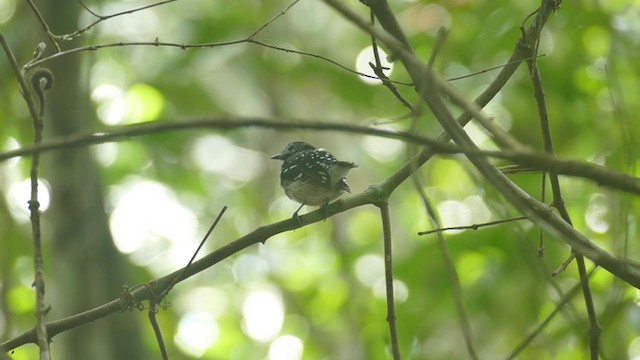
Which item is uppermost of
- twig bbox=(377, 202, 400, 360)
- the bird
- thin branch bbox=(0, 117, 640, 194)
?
the bird

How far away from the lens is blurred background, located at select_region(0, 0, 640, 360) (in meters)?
3.54

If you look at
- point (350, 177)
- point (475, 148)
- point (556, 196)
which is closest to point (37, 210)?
point (475, 148)

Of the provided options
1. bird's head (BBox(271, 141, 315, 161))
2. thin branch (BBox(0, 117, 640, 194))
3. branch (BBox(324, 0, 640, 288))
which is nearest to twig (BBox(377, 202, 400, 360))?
branch (BBox(324, 0, 640, 288))

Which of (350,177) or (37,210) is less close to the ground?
(350,177)

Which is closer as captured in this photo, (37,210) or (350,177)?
(37,210)

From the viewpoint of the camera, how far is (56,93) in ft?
12.6

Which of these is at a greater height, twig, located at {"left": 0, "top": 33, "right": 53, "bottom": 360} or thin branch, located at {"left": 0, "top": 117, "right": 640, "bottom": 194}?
twig, located at {"left": 0, "top": 33, "right": 53, "bottom": 360}

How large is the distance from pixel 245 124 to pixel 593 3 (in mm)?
2925

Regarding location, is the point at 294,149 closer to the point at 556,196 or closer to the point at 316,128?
the point at 556,196

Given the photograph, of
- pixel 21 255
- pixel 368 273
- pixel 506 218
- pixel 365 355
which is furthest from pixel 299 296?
pixel 506 218

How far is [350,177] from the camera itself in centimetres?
827

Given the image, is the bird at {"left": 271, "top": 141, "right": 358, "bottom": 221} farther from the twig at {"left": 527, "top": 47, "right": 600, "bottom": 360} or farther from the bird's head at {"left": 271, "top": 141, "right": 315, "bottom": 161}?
the twig at {"left": 527, "top": 47, "right": 600, "bottom": 360}

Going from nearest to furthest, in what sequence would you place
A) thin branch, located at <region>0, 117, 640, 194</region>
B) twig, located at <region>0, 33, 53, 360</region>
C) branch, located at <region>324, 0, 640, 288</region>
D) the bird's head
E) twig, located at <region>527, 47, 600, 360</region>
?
thin branch, located at <region>0, 117, 640, 194</region>, branch, located at <region>324, 0, 640, 288</region>, twig, located at <region>0, 33, 53, 360</region>, twig, located at <region>527, 47, 600, 360</region>, the bird's head

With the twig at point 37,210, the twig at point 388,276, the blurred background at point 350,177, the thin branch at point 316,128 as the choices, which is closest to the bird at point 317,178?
the blurred background at point 350,177
